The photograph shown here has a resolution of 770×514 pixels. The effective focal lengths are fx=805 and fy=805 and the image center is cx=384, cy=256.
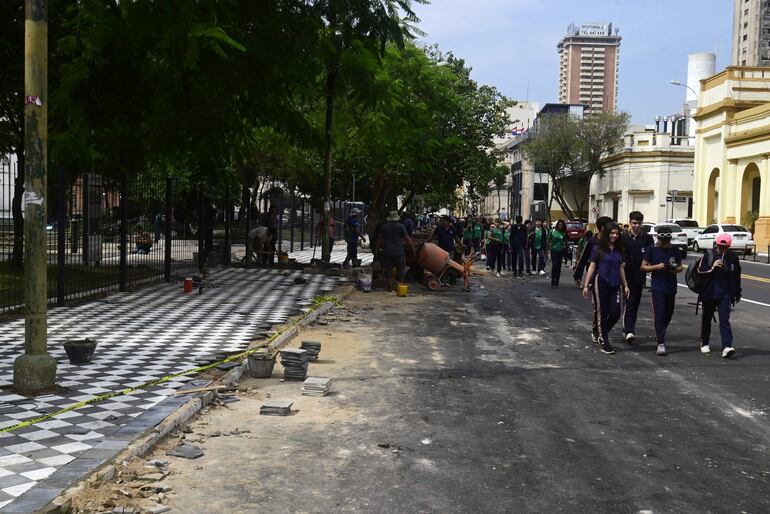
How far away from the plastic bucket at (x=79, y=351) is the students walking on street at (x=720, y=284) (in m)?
7.78

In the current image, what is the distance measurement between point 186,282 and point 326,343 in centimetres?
674

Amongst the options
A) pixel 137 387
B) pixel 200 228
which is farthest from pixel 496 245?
pixel 137 387

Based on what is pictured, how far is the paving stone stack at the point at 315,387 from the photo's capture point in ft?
25.5

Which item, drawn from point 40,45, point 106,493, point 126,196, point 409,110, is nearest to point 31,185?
point 40,45

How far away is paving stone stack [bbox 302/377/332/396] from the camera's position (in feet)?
25.5

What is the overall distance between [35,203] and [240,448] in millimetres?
3085

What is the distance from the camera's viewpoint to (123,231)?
15703 mm

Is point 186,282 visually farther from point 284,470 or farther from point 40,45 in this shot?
point 284,470

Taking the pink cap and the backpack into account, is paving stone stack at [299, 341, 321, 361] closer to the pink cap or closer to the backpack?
the backpack

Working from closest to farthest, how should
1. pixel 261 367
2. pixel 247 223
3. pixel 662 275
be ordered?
pixel 261 367 < pixel 662 275 < pixel 247 223

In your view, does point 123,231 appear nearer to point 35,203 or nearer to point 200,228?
point 200,228

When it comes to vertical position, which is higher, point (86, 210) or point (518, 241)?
point (86, 210)

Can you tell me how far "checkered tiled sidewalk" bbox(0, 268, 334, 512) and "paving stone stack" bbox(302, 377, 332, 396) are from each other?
4.02ft

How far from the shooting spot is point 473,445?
20.1 ft
